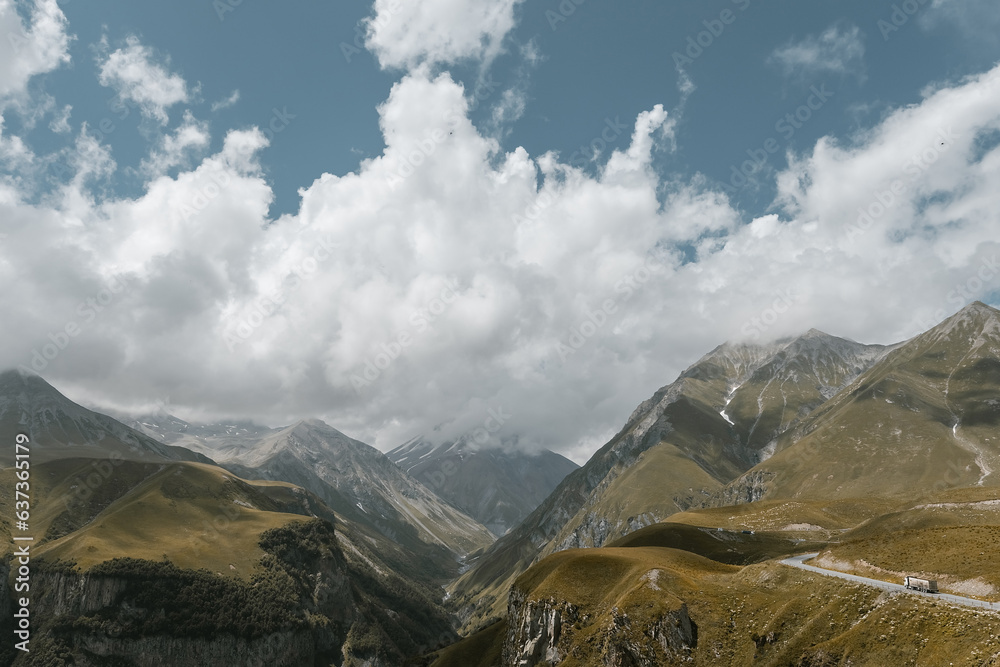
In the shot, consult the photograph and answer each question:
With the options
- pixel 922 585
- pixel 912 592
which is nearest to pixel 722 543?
pixel 922 585

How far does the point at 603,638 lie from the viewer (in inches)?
3410

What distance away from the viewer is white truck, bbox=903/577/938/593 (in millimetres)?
62562

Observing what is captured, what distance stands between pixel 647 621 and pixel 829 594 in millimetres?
26343

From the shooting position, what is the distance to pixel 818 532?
181 m

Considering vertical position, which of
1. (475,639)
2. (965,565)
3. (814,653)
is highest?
(965,565)

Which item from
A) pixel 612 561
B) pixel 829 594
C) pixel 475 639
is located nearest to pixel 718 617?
pixel 829 594

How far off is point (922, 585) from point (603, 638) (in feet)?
146

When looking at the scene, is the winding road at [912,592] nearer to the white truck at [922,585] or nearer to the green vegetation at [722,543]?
the white truck at [922,585]

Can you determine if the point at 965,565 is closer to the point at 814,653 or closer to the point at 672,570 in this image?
the point at 814,653

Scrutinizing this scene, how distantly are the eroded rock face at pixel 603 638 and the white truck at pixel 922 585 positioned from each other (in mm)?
29247

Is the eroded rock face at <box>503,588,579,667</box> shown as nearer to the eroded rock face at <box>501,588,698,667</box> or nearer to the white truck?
the eroded rock face at <box>501,588,698,667</box>

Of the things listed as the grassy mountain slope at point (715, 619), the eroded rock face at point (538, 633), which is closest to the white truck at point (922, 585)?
the grassy mountain slope at point (715, 619)

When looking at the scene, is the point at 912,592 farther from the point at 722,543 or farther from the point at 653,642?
the point at 722,543

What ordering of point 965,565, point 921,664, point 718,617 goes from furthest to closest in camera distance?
point 718,617 → point 965,565 → point 921,664
